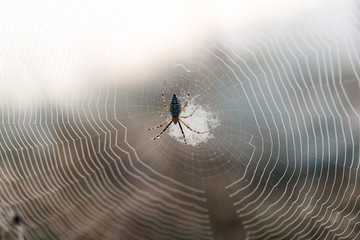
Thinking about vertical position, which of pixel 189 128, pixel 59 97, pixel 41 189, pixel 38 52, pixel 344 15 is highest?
pixel 344 15

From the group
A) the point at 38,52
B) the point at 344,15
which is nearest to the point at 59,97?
the point at 38,52

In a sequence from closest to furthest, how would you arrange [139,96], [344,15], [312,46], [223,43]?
[344,15] → [312,46] → [223,43] → [139,96]

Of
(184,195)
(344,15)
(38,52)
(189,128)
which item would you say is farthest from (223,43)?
(184,195)

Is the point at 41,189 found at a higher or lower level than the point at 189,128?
lower

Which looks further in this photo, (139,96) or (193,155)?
(193,155)

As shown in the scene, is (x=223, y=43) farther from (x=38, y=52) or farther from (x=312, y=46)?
(x=38, y=52)

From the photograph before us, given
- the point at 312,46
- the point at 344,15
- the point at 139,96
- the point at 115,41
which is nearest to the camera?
the point at 344,15
